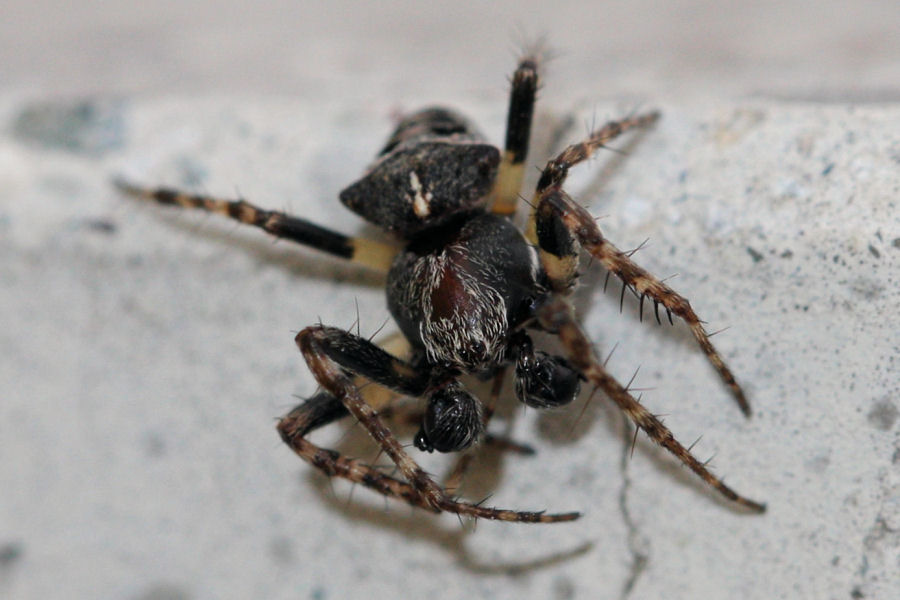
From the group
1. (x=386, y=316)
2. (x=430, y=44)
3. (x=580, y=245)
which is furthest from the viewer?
(x=430, y=44)

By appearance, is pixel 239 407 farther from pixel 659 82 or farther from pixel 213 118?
pixel 659 82

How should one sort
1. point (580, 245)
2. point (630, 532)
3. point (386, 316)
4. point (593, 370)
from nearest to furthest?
point (593, 370) → point (580, 245) → point (630, 532) → point (386, 316)

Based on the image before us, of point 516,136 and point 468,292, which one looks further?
point 516,136

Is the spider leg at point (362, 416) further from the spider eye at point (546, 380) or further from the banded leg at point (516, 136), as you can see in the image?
the banded leg at point (516, 136)

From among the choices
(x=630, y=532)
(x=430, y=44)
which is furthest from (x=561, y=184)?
(x=430, y=44)

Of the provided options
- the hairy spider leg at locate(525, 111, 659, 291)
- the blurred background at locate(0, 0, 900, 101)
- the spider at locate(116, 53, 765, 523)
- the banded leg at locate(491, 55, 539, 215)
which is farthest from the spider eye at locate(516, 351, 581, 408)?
the blurred background at locate(0, 0, 900, 101)

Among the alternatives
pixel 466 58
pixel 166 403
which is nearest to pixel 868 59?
pixel 466 58

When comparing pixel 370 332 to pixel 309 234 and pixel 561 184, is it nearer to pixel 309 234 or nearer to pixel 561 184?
pixel 309 234
